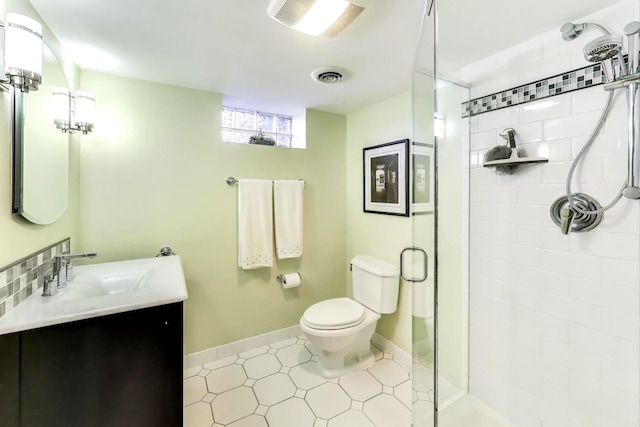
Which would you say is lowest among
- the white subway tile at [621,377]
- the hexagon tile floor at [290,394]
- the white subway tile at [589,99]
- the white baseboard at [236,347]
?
the hexagon tile floor at [290,394]

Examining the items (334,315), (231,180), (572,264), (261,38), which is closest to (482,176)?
(572,264)

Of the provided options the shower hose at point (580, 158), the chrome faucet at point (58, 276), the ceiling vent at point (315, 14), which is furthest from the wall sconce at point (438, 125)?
the chrome faucet at point (58, 276)

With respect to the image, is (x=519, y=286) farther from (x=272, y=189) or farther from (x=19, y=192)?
(x=19, y=192)

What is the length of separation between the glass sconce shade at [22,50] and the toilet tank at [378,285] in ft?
6.78

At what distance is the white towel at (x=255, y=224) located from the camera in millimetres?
2209

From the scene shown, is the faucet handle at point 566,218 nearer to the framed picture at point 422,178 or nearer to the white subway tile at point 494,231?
the white subway tile at point 494,231

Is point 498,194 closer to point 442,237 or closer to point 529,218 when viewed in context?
point 529,218

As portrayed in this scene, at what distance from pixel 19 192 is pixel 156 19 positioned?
936 mm

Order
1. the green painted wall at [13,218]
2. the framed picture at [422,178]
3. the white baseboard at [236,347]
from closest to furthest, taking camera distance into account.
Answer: the green painted wall at [13,218], the framed picture at [422,178], the white baseboard at [236,347]

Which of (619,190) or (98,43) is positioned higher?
(98,43)

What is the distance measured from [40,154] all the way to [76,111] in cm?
40

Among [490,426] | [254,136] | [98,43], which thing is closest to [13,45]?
[98,43]

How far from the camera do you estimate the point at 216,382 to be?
194 centimetres

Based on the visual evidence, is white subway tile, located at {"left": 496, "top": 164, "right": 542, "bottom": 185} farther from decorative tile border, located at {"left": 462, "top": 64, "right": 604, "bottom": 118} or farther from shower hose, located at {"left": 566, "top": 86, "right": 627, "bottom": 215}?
decorative tile border, located at {"left": 462, "top": 64, "right": 604, "bottom": 118}
